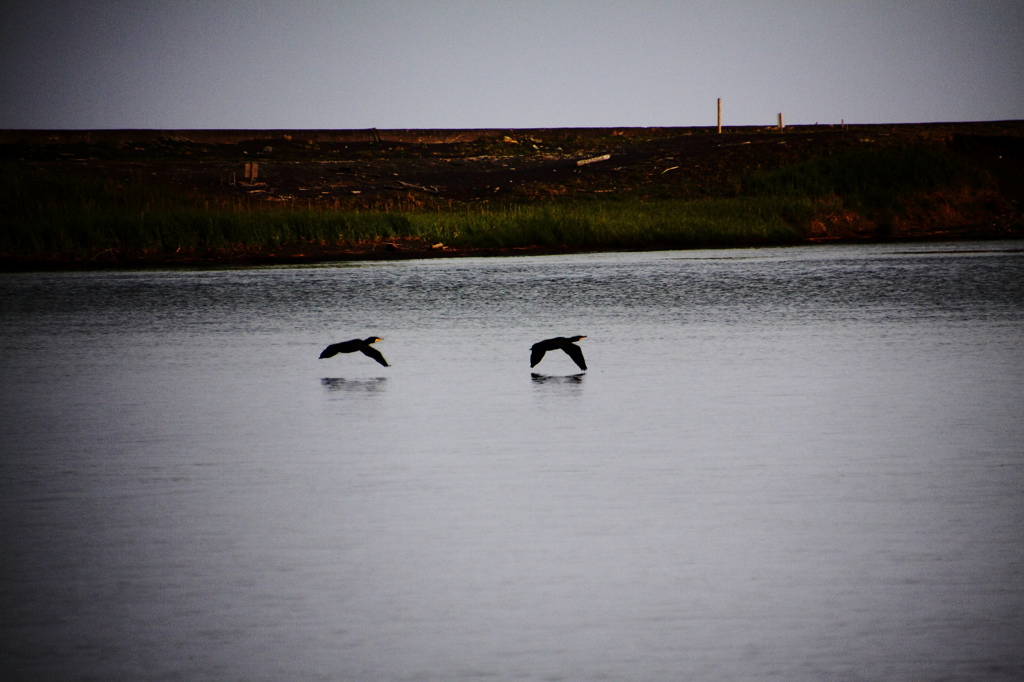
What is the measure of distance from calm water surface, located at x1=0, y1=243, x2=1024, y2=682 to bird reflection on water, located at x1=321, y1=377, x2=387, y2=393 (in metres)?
0.05

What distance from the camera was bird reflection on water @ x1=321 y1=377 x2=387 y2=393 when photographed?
11.1 m

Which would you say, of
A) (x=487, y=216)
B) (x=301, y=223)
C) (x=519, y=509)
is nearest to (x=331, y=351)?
(x=519, y=509)

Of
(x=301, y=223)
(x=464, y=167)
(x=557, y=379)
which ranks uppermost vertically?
(x=464, y=167)

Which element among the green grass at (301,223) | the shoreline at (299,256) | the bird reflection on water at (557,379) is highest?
the green grass at (301,223)

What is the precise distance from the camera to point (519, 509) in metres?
6.40

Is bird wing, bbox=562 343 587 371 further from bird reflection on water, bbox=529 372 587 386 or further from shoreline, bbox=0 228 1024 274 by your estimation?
shoreline, bbox=0 228 1024 274

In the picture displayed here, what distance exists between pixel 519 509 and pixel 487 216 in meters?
31.7

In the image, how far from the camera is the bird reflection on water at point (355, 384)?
1111cm

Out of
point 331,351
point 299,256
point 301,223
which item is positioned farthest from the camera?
point 301,223

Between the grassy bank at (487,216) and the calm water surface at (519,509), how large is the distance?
761 inches

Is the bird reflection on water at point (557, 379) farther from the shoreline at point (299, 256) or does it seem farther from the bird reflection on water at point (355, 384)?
the shoreline at point (299, 256)

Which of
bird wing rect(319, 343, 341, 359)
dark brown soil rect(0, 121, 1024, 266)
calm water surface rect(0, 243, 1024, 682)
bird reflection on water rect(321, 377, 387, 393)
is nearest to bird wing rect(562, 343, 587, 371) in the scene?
calm water surface rect(0, 243, 1024, 682)

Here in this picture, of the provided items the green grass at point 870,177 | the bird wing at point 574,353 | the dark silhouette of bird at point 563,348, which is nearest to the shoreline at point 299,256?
the green grass at point 870,177

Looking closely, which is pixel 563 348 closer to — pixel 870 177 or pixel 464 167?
pixel 870 177
